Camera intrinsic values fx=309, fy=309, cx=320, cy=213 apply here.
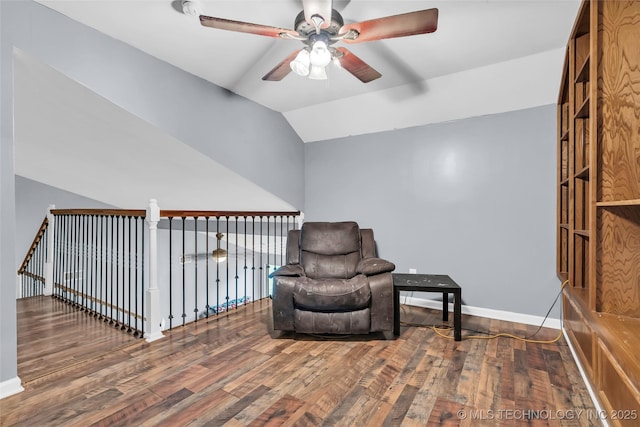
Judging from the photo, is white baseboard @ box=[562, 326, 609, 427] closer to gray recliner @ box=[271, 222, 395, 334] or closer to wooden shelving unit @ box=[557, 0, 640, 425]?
wooden shelving unit @ box=[557, 0, 640, 425]

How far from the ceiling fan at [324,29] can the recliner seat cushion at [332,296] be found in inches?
64.2

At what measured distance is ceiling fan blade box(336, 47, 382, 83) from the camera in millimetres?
2027

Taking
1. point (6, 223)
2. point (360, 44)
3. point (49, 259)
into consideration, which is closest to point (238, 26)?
point (360, 44)

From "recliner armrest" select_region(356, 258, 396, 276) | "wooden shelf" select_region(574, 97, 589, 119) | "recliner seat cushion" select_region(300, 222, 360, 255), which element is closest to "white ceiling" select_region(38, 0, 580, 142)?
"wooden shelf" select_region(574, 97, 589, 119)

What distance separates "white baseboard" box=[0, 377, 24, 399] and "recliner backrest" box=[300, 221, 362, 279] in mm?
2128

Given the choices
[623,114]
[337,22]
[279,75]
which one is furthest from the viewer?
[279,75]

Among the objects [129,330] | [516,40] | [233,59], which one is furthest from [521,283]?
[129,330]

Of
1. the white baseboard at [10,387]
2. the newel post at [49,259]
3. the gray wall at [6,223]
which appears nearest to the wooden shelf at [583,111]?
the gray wall at [6,223]

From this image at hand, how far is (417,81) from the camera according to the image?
3139mm

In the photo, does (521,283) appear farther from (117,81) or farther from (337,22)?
(117,81)

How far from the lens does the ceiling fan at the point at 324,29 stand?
1579mm

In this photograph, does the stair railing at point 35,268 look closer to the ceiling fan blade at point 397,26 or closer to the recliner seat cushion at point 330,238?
the recliner seat cushion at point 330,238

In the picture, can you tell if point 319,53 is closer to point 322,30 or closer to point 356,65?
point 322,30

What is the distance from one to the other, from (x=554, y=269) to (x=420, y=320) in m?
1.34
